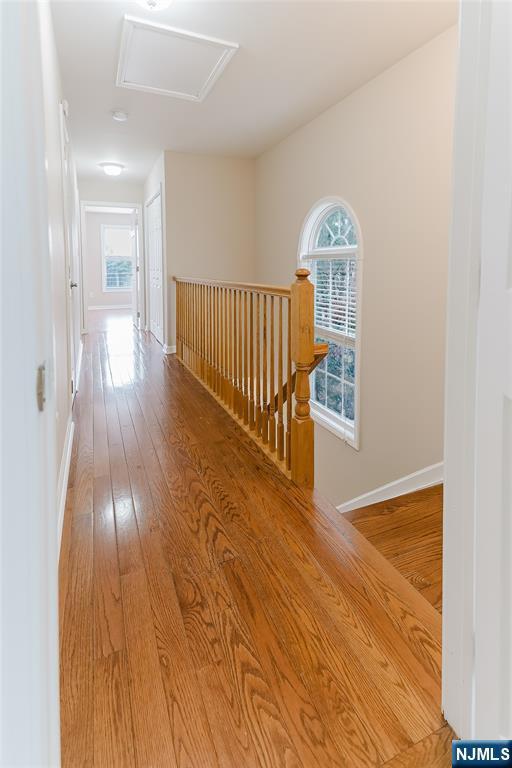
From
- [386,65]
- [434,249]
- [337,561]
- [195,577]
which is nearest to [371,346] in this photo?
[434,249]

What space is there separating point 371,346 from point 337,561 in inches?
88.5

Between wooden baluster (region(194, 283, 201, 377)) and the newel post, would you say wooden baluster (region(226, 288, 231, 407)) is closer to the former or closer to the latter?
wooden baluster (region(194, 283, 201, 377))

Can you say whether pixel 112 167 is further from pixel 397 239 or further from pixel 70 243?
pixel 397 239

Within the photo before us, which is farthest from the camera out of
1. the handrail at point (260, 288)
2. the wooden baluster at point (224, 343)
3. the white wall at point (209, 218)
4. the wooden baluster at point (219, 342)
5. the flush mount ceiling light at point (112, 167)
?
the flush mount ceiling light at point (112, 167)

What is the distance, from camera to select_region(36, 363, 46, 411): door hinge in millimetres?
679

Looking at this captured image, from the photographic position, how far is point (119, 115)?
13.6 feet

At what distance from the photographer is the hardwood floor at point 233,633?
108cm

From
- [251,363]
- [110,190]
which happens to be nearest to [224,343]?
[251,363]

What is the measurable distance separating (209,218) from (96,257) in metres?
6.87

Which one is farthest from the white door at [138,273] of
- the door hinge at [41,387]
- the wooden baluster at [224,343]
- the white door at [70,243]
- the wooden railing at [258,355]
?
the door hinge at [41,387]

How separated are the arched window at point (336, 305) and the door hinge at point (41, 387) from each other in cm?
331

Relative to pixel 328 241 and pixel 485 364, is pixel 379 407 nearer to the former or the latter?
pixel 328 241

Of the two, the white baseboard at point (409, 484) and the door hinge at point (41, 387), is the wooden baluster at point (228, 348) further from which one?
the door hinge at point (41, 387)

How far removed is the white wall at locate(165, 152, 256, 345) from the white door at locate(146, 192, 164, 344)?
34 cm
